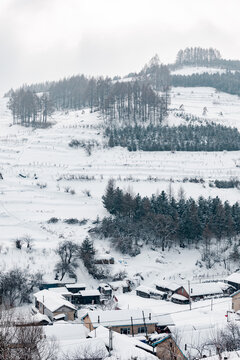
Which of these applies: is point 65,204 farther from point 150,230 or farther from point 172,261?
point 172,261

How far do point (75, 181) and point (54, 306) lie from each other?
26.1 meters

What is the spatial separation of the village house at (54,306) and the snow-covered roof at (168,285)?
31.3ft

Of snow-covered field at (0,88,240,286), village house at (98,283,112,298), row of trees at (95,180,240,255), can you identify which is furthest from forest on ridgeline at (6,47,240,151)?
village house at (98,283,112,298)

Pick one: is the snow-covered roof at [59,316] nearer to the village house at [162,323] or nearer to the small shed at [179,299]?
the village house at [162,323]

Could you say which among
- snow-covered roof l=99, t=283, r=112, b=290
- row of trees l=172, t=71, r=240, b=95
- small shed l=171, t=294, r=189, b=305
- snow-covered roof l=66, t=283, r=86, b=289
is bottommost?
small shed l=171, t=294, r=189, b=305

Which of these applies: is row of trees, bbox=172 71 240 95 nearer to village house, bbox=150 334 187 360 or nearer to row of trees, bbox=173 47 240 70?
row of trees, bbox=173 47 240 70

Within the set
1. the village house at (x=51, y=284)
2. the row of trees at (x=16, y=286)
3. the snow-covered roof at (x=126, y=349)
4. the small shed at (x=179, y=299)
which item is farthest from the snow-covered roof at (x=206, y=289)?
the snow-covered roof at (x=126, y=349)

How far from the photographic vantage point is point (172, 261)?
148ft

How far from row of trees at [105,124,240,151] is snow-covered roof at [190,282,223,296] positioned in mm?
30393

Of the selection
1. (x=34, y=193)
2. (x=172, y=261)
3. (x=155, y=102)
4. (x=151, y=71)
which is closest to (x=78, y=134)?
(x=155, y=102)

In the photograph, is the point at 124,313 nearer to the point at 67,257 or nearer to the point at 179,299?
the point at 179,299

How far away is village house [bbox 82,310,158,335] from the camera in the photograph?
28547 millimetres

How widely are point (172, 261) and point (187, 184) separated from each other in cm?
1405

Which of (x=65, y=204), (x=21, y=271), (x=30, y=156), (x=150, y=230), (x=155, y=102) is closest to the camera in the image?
(x=21, y=271)
